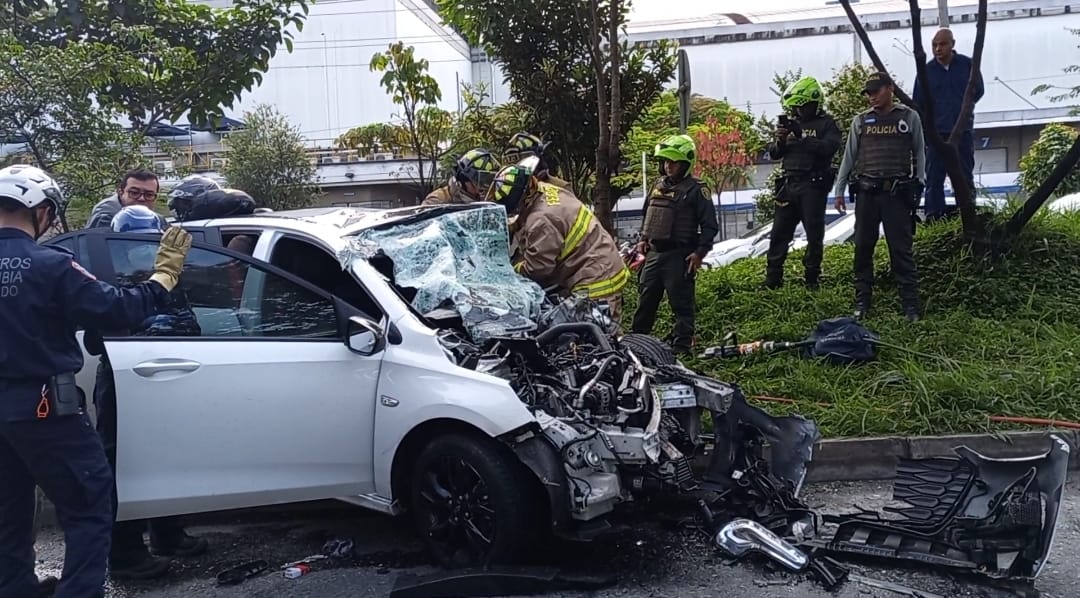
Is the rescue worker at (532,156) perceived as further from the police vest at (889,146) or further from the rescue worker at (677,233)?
the police vest at (889,146)

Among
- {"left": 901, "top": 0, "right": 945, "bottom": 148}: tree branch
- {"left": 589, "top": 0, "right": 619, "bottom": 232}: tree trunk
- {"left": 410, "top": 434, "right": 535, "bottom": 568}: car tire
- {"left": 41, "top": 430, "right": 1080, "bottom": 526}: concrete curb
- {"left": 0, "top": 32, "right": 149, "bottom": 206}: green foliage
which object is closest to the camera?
{"left": 410, "top": 434, "right": 535, "bottom": 568}: car tire

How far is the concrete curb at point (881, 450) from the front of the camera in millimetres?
5367

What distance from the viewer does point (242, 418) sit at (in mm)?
4129

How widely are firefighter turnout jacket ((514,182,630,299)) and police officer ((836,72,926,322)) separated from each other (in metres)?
2.61

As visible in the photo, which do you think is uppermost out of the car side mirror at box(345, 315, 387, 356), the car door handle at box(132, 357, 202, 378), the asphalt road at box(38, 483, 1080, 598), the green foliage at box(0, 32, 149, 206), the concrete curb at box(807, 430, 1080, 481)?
the green foliage at box(0, 32, 149, 206)

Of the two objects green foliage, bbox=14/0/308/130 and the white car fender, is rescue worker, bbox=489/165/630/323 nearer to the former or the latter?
the white car fender

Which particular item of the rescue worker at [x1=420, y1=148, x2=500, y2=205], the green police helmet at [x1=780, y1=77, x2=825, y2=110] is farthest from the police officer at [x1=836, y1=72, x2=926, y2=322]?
the rescue worker at [x1=420, y1=148, x2=500, y2=205]

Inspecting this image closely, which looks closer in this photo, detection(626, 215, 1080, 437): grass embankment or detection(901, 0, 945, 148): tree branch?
detection(626, 215, 1080, 437): grass embankment

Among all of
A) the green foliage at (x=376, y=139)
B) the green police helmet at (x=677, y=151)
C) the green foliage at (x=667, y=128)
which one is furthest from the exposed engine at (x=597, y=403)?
the green foliage at (x=667, y=128)

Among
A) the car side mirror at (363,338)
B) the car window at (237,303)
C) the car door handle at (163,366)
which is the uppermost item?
the car window at (237,303)

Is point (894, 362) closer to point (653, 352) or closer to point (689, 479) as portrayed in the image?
point (653, 352)

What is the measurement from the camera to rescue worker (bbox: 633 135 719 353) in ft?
22.4

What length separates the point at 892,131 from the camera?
23.3ft

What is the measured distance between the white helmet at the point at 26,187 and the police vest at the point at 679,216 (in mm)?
4258
